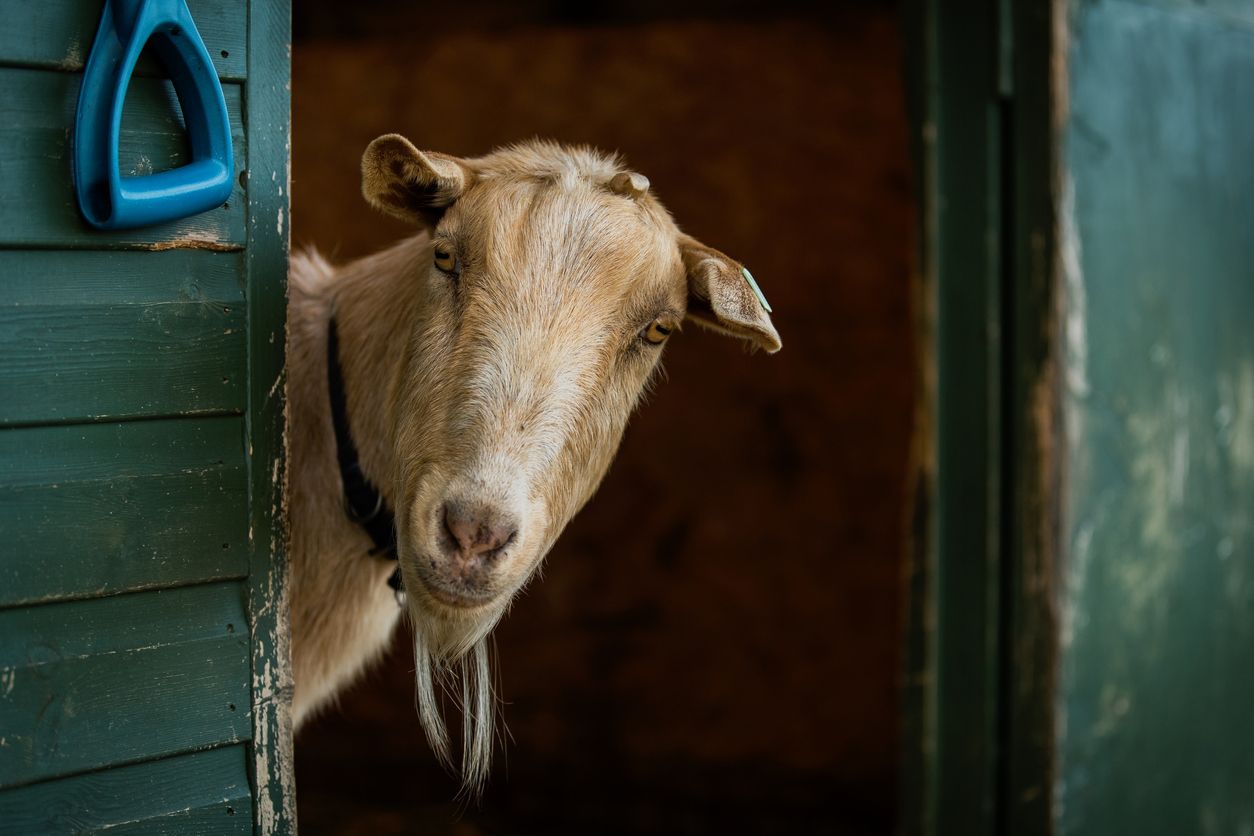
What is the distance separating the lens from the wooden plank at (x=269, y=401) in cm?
201

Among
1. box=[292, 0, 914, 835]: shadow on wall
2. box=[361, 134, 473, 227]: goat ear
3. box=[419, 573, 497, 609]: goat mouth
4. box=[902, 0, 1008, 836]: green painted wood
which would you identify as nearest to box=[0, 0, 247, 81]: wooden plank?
box=[361, 134, 473, 227]: goat ear

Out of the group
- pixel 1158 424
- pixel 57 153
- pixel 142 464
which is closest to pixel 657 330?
pixel 142 464

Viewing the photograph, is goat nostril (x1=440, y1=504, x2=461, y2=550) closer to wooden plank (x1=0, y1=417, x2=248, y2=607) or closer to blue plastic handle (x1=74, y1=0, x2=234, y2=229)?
wooden plank (x1=0, y1=417, x2=248, y2=607)

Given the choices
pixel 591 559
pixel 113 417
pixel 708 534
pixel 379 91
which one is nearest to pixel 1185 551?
pixel 708 534

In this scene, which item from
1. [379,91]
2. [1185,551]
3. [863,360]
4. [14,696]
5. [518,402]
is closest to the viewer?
[14,696]

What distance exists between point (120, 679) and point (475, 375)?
733 millimetres

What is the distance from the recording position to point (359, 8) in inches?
233

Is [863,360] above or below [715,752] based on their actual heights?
above

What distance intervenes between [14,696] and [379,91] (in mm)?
4590

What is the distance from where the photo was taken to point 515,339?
6.79 ft

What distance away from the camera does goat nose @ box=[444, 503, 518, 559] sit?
73.7 inches

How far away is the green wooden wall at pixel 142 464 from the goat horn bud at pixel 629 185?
0.62 metres

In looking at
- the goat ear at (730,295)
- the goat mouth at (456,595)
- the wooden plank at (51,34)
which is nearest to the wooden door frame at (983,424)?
the goat ear at (730,295)

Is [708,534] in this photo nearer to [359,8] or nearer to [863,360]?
[863,360]
